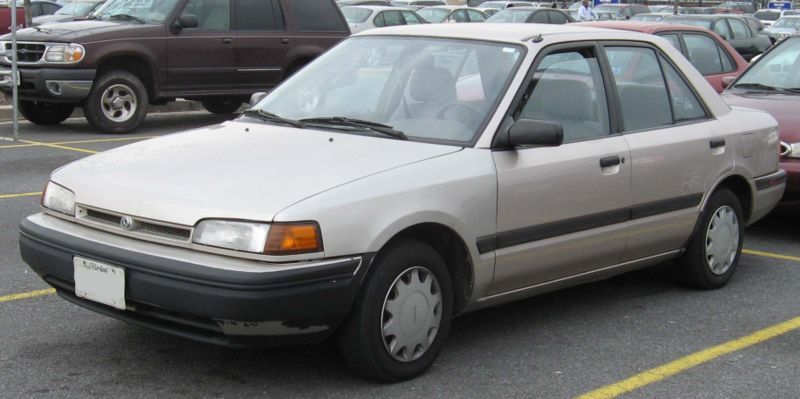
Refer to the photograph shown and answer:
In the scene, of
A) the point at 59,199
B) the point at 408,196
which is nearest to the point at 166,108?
the point at 59,199

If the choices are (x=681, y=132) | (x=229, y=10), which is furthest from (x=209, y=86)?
(x=681, y=132)

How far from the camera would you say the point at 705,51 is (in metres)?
11.8

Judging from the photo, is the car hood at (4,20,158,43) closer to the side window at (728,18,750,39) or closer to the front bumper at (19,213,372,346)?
the front bumper at (19,213,372,346)

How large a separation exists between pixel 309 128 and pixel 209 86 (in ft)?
29.0

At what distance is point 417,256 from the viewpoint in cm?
447

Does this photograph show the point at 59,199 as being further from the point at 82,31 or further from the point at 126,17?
the point at 126,17

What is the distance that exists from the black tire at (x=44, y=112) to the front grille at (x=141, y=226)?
31.6 feet

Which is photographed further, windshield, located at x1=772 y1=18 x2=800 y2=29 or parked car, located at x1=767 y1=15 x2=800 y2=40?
windshield, located at x1=772 y1=18 x2=800 y2=29

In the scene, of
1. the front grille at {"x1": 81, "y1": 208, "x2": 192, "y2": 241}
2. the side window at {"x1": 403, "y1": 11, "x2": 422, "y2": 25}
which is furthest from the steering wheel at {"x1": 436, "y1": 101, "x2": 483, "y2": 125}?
the side window at {"x1": 403, "y1": 11, "x2": 422, "y2": 25}

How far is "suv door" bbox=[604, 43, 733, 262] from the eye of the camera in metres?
5.61

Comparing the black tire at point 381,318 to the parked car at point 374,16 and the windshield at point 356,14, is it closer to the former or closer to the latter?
the parked car at point 374,16

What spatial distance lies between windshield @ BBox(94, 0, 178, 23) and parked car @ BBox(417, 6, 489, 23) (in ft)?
52.3

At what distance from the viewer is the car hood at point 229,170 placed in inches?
166

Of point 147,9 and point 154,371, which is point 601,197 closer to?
point 154,371
